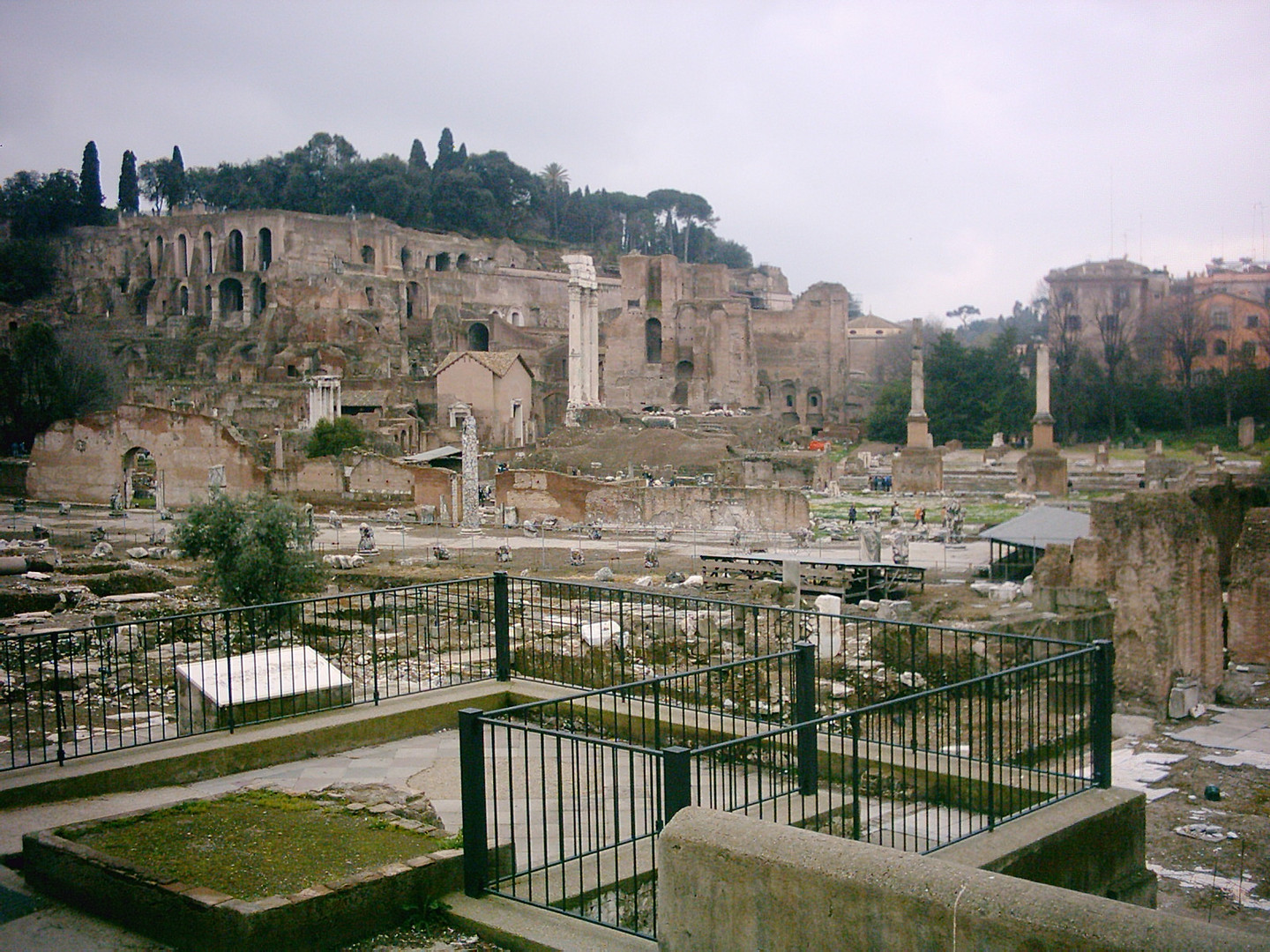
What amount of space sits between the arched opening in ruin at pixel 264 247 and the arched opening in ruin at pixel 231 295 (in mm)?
2306

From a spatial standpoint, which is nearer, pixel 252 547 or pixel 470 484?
pixel 252 547

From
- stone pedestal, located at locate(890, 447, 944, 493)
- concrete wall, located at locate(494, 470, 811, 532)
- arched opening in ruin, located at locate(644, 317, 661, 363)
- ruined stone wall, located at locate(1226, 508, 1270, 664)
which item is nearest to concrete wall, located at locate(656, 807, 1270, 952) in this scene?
ruined stone wall, located at locate(1226, 508, 1270, 664)

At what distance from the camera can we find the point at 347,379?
6222 cm

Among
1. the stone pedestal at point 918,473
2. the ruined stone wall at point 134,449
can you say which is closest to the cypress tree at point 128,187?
the ruined stone wall at point 134,449

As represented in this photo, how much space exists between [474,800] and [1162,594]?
1197 centimetres

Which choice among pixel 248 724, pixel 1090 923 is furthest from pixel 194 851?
pixel 1090 923

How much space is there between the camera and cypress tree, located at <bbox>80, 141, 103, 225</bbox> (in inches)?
3605

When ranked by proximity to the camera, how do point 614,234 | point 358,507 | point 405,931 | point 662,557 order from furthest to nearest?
point 614,234 < point 358,507 < point 662,557 < point 405,931

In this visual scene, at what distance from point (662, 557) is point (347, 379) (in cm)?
3963

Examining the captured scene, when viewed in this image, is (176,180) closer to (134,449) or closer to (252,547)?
(134,449)

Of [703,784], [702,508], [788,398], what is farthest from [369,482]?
[788,398]

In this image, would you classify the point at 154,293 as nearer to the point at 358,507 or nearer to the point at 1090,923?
the point at 358,507

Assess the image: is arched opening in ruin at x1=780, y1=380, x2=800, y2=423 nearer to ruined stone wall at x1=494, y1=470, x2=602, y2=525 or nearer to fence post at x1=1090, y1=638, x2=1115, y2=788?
ruined stone wall at x1=494, y1=470, x2=602, y2=525

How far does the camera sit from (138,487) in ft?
151
